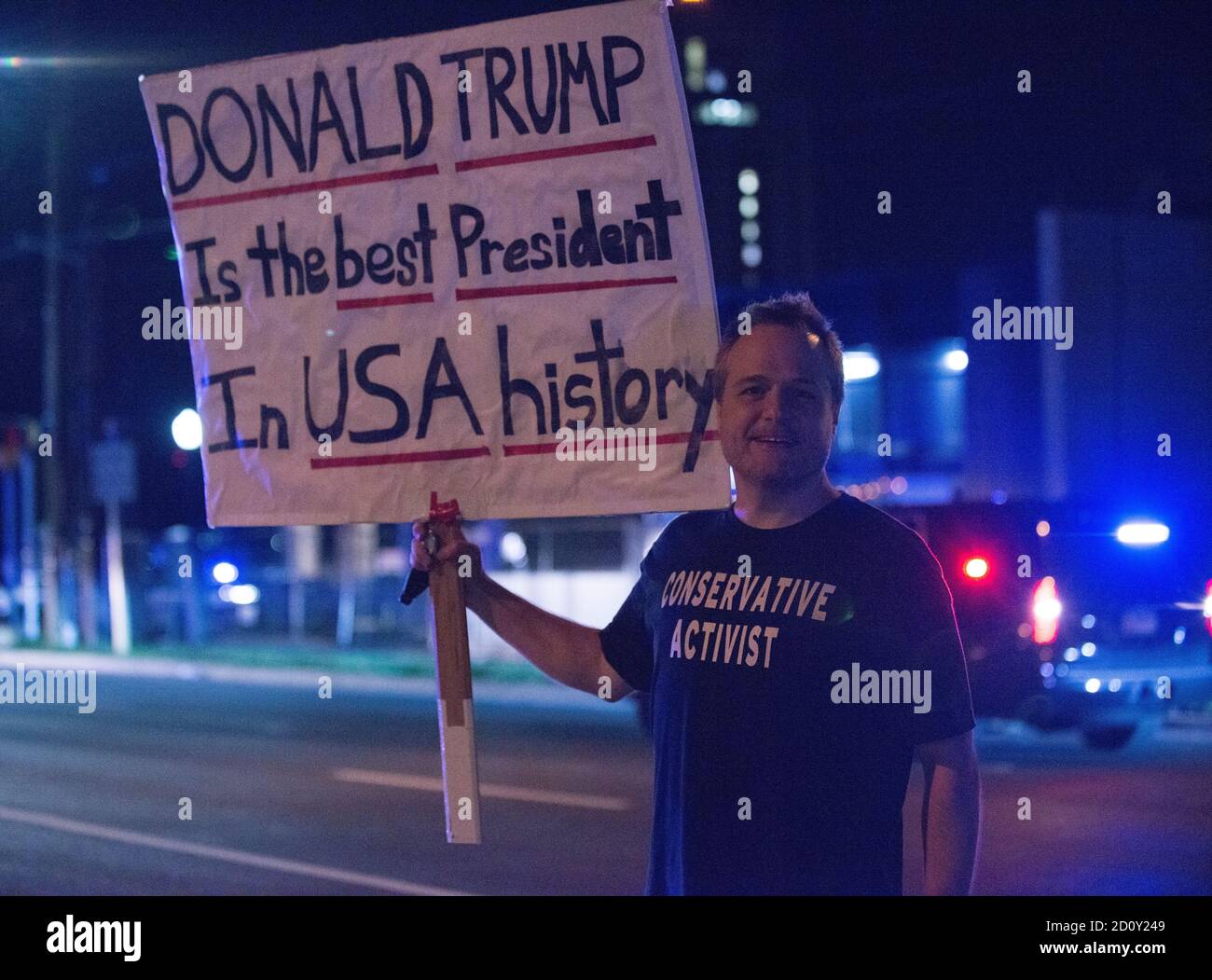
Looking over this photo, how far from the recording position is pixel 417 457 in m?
3.69

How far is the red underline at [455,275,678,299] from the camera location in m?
3.53

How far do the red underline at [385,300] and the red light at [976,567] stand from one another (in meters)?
8.93

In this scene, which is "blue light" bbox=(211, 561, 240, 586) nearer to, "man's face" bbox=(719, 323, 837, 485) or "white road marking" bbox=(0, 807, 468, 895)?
"white road marking" bbox=(0, 807, 468, 895)

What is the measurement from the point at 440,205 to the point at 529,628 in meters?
0.96

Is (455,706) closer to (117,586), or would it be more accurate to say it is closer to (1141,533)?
(1141,533)

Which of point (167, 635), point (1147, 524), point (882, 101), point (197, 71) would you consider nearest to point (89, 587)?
point (167, 635)

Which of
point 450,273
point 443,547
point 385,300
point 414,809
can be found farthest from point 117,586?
point 443,547

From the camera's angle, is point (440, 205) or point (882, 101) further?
point (882, 101)

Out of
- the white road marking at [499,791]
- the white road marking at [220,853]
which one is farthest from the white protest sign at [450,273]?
the white road marking at [499,791]

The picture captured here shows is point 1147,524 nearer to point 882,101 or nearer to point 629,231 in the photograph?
point 629,231

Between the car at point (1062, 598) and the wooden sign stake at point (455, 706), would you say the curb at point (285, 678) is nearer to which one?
the car at point (1062, 598)

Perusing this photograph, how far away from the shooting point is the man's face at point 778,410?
3.14m

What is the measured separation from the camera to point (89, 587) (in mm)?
27375

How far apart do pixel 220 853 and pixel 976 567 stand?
5.73m
